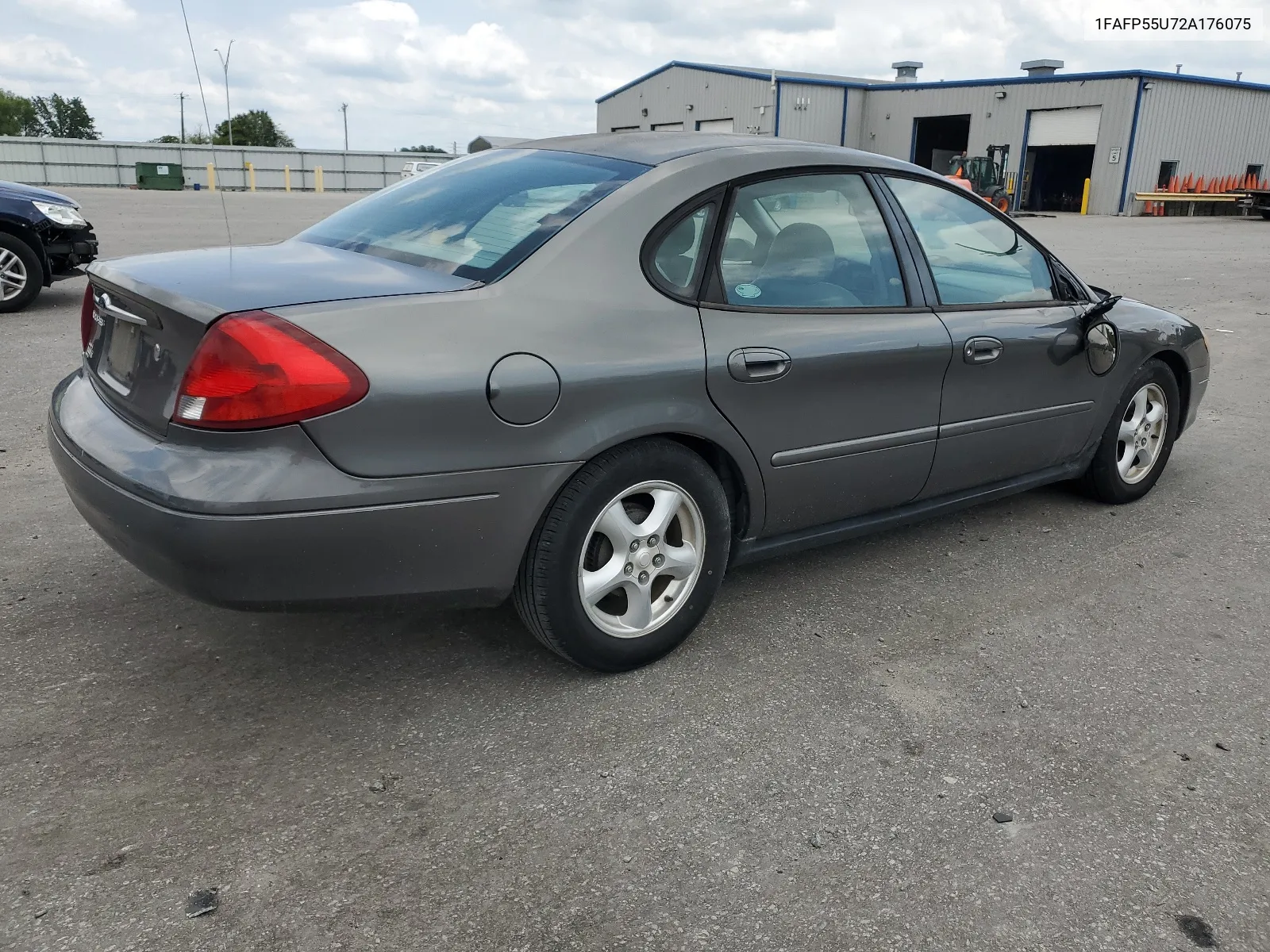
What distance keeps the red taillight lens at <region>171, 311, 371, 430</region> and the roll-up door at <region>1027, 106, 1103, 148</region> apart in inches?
1647

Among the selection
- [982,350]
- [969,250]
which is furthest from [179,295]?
[969,250]

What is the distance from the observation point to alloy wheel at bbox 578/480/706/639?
9.36ft

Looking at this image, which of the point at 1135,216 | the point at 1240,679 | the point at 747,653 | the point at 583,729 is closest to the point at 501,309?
the point at 583,729

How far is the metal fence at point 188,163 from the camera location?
4362 centimetres

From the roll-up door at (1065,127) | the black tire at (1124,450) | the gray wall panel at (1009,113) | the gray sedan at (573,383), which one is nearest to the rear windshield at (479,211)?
the gray sedan at (573,383)

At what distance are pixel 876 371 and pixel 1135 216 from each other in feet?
127

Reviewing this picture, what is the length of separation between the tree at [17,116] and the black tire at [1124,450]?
12045cm

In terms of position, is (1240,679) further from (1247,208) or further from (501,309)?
(1247,208)

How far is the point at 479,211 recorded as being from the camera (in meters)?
3.08

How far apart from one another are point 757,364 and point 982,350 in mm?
1082

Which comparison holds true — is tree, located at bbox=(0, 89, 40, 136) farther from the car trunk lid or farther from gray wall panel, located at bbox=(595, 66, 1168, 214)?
the car trunk lid

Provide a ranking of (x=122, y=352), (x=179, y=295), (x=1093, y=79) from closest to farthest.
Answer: (x=179, y=295), (x=122, y=352), (x=1093, y=79)

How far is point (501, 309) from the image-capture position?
2.57 metres

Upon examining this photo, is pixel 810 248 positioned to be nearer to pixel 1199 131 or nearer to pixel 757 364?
pixel 757 364
